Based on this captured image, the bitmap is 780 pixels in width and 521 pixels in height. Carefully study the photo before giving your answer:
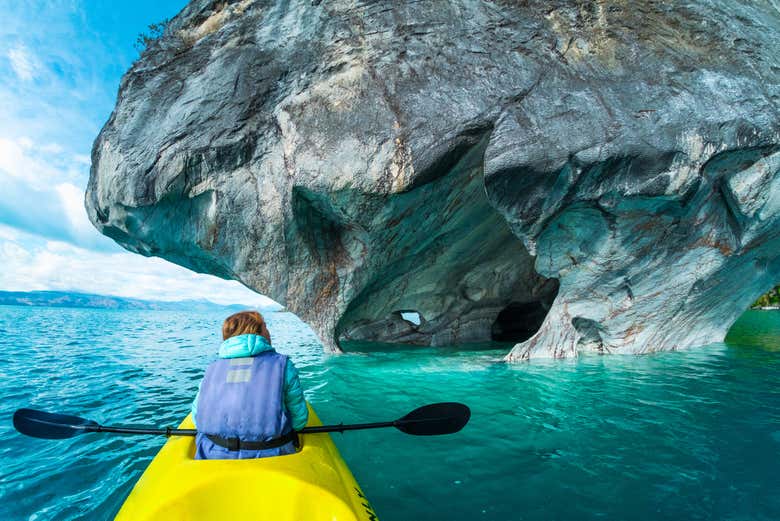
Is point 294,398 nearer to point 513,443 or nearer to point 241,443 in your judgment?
point 241,443

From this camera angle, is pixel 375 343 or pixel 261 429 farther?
pixel 375 343

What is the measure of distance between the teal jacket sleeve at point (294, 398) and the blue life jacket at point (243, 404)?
134 millimetres

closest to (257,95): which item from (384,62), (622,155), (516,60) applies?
(384,62)

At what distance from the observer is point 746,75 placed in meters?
9.01

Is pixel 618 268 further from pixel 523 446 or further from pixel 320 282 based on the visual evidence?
pixel 320 282

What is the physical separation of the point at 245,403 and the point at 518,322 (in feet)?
61.5

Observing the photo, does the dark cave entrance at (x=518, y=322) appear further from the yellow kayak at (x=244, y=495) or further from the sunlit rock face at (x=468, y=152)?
the yellow kayak at (x=244, y=495)

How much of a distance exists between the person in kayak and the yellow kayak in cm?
32

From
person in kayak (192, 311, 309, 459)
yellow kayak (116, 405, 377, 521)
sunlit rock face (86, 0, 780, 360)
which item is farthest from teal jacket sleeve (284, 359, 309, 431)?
sunlit rock face (86, 0, 780, 360)

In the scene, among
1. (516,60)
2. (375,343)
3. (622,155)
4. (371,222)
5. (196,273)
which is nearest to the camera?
(622,155)

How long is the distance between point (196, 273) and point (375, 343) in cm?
766

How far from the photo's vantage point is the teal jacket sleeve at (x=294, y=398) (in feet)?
10.9

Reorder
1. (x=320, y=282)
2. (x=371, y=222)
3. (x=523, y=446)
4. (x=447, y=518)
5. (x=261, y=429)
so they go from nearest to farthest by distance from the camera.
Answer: (x=261, y=429)
(x=447, y=518)
(x=523, y=446)
(x=371, y=222)
(x=320, y=282)

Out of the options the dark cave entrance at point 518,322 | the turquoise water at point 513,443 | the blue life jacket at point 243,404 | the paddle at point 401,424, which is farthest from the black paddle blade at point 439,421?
the dark cave entrance at point 518,322
